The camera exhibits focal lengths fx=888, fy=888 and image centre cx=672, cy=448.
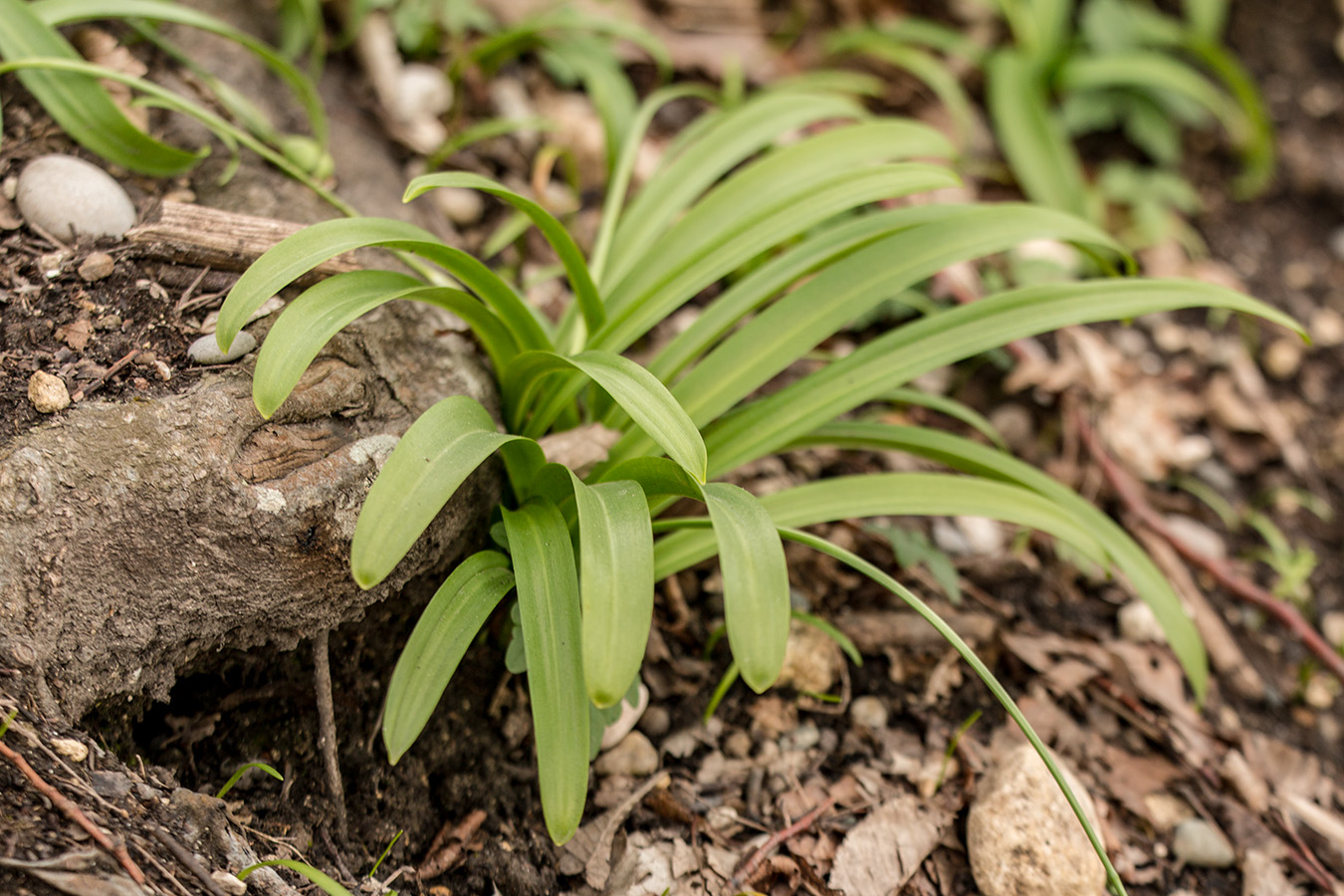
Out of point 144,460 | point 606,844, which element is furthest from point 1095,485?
point 144,460

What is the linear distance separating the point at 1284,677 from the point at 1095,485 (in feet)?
1.92

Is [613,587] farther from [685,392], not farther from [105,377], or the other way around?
Answer: [105,377]

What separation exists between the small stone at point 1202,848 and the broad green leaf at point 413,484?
1.42 m

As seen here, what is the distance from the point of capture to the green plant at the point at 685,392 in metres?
1.12

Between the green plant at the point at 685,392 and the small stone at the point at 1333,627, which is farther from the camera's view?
the small stone at the point at 1333,627

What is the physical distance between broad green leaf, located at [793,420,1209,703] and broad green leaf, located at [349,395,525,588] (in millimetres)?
692

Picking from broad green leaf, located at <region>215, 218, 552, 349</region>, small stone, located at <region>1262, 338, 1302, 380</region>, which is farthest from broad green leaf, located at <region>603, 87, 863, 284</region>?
small stone, located at <region>1262, 338, 1302, 380</region>

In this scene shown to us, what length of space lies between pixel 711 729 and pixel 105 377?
44.8 inches

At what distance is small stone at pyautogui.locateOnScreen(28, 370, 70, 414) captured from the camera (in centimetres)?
126

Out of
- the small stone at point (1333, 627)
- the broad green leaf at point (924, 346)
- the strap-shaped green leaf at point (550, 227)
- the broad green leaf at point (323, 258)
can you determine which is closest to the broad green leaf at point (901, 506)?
the broad green leaf at point (924, 346)

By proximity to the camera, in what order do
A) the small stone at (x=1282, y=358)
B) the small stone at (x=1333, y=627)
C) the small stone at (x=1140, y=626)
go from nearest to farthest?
the small stone at (x=1140, y=626), the small stone at (x=1333, y=627), the small stone at (x=1282, y=358)

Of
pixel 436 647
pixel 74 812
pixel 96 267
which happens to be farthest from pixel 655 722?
pixel 96 267

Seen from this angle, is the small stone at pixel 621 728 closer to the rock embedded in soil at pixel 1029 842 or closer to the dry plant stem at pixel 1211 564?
the rock embedded in soil at pixel 1029 842

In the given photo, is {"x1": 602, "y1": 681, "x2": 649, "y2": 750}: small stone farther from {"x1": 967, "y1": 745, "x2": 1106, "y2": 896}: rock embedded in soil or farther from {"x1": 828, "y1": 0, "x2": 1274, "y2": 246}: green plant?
{"x1": 828, "y1": 0, "x2": 1274, "y2": 246}: green plant
